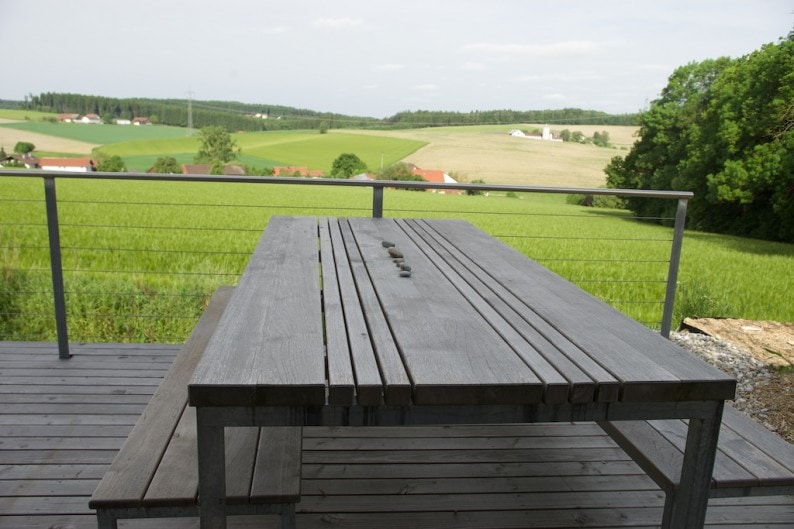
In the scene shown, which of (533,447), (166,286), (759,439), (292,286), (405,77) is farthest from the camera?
(405,77)

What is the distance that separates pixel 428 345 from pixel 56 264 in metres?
2.62

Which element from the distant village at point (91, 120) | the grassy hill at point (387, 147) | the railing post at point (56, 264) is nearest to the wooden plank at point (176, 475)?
the railing post at point (56, 264)

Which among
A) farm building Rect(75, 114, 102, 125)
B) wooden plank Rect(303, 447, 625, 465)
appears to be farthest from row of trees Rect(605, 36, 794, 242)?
farm building Rect(75, 114, 102, 125)

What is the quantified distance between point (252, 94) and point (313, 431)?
156 ft

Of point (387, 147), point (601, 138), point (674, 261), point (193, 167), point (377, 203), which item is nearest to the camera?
point (674, 261)

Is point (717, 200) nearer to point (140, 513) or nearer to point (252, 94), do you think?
point (140, 513)

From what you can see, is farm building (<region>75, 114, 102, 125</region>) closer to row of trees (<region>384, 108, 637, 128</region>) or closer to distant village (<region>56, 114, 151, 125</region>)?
→ distant village (<region>56, 114, 151, 125</region>)

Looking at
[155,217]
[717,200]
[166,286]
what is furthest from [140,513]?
[717,200]

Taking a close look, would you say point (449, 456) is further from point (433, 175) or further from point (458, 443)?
point (433, 175)

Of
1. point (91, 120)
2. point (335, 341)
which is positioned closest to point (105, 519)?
point (335, 341)

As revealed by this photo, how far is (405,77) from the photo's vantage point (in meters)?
54.0

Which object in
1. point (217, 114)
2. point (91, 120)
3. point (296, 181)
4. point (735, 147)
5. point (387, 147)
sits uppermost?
point (217, 114)

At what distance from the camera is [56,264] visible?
3.16 meters

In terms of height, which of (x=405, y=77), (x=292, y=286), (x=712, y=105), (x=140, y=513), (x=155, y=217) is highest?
(x=405, y=77)
